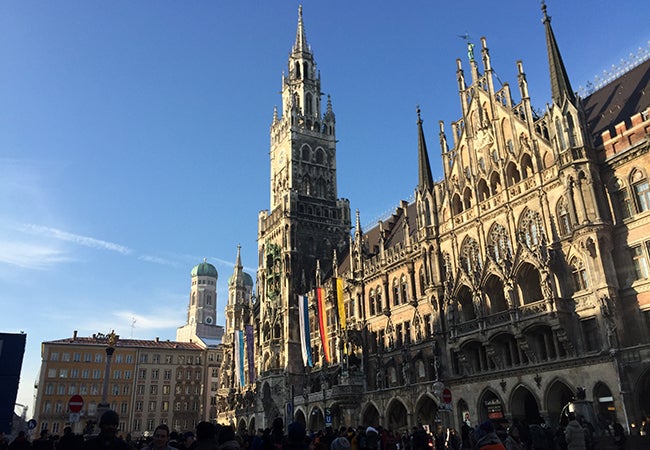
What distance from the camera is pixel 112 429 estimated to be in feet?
24.7

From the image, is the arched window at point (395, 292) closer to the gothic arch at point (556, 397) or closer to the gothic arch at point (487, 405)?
the gothic arch at point (487, 405)

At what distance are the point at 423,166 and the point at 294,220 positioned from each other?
24.6m

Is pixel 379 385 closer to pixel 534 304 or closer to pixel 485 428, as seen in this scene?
pixel 534 304


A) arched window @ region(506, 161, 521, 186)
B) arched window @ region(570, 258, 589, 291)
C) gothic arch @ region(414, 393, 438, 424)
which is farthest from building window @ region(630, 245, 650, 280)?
gothic arch @ region(414, 393, 438, 424)

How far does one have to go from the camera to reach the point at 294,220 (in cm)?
6900

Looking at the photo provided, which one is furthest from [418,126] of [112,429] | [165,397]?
[165,397]

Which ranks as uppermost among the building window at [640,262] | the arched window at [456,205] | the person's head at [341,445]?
the arched window at [456,205]

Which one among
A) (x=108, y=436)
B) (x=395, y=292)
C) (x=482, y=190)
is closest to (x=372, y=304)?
(x=395, y=292)

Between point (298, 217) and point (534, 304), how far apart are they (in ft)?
130

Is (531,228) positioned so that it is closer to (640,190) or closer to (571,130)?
(571,130)

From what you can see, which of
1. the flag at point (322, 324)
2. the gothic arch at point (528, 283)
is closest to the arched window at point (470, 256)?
the gothic arch at point (528, 283)

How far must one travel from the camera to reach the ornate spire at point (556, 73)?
3578cm

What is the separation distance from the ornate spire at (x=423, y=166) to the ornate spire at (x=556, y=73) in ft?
43.1

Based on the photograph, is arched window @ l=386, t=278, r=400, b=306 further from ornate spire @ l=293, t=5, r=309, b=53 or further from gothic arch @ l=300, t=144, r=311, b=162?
ornate spire @ l=293, t=5, r=309, b=53
